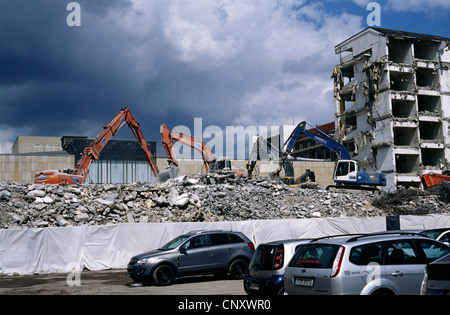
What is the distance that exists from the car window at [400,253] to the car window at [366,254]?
177mm

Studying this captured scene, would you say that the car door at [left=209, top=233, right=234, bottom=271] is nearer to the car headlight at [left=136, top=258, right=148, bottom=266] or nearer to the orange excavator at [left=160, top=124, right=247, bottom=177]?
the car headlight at [left=136, top=258, right=148, bottom=266]

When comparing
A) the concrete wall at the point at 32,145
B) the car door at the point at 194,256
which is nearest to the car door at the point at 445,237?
the car door at the point at 194,256

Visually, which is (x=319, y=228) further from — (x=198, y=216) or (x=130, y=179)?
(x=130, y=179)

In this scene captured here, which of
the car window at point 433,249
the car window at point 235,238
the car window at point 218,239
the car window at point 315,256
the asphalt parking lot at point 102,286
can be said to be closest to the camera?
the car window at point 315,256

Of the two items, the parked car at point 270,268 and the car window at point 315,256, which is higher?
the car window at point 315,256

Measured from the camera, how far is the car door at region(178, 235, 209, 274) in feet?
45.6

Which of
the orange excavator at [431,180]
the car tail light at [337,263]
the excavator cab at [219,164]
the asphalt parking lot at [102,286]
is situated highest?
the excavator cab at [219,164]

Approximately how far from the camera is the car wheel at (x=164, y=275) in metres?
→ 13.5

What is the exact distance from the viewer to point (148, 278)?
44.4ft

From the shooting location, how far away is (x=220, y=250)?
14461mm

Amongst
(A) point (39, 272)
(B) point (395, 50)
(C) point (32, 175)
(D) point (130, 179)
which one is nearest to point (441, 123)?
(B) point (395, 50)

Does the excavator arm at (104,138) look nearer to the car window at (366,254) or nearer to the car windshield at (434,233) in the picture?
the car windshield at (434,233)

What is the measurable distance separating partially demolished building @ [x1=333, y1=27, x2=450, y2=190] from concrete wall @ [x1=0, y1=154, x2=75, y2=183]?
124ft

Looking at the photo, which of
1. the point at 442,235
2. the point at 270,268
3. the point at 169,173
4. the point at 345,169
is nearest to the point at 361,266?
the point at 270,268
